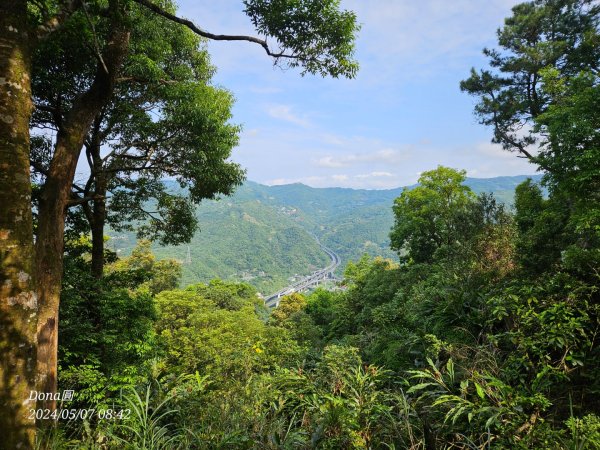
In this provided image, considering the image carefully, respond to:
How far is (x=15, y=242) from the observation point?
6.26ft

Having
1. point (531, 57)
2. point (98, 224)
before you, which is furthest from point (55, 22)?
point (531, 57)

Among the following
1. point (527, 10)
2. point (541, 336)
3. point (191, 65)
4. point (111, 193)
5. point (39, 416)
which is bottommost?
point (39, 416)

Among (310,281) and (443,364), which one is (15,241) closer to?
(443,364)

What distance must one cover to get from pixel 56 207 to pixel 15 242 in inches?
77.7

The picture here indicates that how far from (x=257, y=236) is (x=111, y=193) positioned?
169 m

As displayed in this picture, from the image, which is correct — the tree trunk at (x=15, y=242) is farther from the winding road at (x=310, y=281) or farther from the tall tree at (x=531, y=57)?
the winding road at (x=310, y=281)

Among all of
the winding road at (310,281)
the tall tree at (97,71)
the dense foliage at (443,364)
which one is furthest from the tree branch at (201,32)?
the winding road at (310,281)

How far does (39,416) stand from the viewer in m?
2.35

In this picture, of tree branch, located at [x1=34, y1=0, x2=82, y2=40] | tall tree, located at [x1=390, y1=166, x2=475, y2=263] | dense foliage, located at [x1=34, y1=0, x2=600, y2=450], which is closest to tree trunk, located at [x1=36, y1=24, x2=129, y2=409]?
tree branch, located at [x1=34, y1=0, x2=82, y2=40]

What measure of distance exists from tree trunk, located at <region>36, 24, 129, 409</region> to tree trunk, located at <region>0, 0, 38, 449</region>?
1.52 metres

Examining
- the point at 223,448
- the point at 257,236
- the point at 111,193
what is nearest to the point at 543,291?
the point at 223,448

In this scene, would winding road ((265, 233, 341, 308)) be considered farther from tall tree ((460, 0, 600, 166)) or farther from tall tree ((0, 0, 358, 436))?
tall tree ((0, 0, 358, 436))

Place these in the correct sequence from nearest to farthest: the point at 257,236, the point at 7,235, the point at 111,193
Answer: the point at 7,235 < the point at 111,193 < the point at 257,236

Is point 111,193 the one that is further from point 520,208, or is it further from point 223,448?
point 520,208
